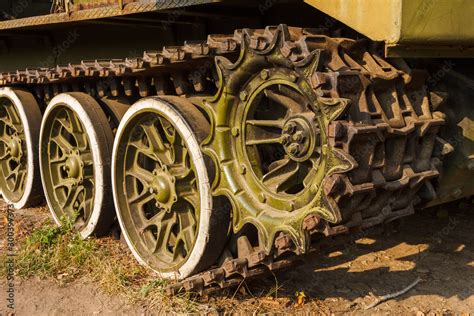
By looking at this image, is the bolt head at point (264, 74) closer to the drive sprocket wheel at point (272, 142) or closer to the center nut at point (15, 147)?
the drive sprocket wheel at point (272, 142)

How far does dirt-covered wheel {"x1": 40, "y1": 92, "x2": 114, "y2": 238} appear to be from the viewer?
4.83m

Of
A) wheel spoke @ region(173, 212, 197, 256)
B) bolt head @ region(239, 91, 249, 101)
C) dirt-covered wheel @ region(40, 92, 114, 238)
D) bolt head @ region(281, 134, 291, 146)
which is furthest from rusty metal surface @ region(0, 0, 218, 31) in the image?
wheel spoke @ region(173, 212, 197, 256)

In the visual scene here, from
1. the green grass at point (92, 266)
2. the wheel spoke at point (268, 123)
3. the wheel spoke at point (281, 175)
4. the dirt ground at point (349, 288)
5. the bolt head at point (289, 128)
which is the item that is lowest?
the dirt ground at point (349, 288)

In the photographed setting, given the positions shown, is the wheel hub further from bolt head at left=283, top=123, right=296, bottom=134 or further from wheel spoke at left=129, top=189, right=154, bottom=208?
wheel spoke at left=129, top=189, right=154, bottom=208

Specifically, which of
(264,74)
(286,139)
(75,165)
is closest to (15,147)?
(75,165)

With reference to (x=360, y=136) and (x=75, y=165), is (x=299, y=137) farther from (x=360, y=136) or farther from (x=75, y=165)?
(x=75, y=165)

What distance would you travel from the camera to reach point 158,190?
13.7 feet

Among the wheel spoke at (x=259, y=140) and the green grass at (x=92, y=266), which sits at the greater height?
the wheel spoke at (x=259, y=140)

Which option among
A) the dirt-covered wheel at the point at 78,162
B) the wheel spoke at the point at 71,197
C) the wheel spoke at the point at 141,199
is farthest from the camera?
the wheel spoke at the point at 71,197

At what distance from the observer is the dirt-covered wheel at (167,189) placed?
12.2 feet

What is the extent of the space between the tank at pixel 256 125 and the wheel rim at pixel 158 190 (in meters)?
0.01

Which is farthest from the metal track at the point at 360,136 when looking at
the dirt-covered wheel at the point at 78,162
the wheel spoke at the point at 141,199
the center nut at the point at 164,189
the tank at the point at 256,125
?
the dirt-covered wheel at the point at 78,162

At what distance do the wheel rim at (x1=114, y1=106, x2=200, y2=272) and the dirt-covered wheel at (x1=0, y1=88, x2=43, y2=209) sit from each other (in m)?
1.81

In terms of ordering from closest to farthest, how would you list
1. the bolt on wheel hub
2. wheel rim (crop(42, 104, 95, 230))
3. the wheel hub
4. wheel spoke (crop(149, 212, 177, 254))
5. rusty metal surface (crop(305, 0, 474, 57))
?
rusty metal surface (crop(305, 0, 474, 57)) → the wheel hub → wheel spoke (crop(149, 212, 177, 254)) → wheel rim (crop(42, 104, 95, 230)) → the bolt on wheel hub
